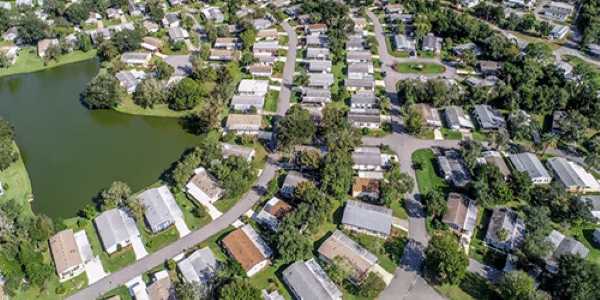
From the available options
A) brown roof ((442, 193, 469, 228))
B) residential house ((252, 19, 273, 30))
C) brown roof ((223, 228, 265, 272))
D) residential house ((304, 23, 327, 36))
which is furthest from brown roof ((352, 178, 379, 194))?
residential house ((252, 19, 273, 30))

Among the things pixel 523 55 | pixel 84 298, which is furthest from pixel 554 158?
pixel 84 298

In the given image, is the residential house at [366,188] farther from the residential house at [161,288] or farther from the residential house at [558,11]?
the residential house at [558,11]

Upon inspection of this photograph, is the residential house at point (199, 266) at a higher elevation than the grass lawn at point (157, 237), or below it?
higher

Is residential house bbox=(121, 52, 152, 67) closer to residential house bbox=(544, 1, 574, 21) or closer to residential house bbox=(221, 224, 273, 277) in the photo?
residential house bbox=(221, 224, 273, 277)

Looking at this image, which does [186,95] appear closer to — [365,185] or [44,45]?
[365,185]

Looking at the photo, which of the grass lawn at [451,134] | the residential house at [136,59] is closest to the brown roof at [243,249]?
the grass lawn at [451,134]

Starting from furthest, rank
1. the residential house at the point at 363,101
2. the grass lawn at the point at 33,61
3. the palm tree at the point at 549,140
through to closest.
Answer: the grass lawn at the point at 33,61 < the residential house at the point at 363,101 < the palm tree at the point at 549,140
